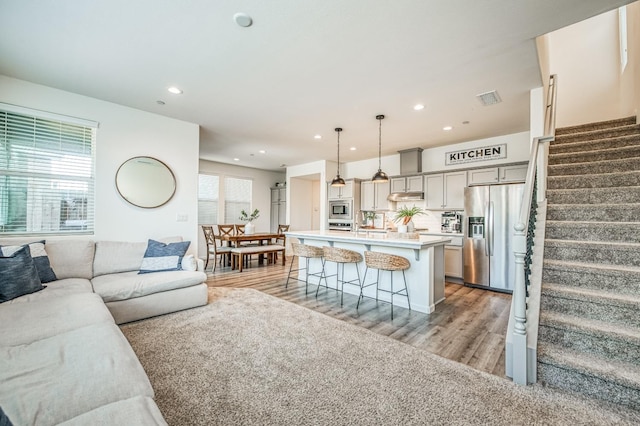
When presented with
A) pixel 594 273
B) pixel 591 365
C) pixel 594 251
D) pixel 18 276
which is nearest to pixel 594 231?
pixel 594 251

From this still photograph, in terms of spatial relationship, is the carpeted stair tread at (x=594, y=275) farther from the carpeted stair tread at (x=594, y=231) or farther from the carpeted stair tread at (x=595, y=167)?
the carpeted stair tread at (x=595, y=167)

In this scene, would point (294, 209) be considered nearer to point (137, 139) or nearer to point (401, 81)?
point (137, 139)

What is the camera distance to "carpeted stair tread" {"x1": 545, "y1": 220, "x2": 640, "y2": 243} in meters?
2.47

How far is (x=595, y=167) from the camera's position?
3.23 metres

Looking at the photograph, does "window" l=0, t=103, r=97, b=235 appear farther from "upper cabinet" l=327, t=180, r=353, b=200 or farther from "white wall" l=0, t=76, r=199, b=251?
"upper cabinet" l=327, t=180, r=353, b=200

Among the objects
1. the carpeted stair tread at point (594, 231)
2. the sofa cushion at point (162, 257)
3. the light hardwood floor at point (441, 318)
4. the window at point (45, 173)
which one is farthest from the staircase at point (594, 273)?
the window at point (45, 173)

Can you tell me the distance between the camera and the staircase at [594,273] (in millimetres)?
1842

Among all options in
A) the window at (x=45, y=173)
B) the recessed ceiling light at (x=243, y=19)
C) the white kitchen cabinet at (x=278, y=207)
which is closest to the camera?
the recessed ceiling light at (x=243, y=19)

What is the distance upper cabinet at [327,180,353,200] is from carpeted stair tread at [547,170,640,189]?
4156 millimetres

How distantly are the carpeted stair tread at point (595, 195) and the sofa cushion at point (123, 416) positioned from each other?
4093mm

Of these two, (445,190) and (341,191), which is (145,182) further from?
(445,190)

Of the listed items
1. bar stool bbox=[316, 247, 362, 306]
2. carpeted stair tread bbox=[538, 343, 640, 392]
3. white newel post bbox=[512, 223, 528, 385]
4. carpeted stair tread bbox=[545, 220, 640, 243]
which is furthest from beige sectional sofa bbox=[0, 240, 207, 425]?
carpeted stair tread bbox=[545, 220, 640, 243]

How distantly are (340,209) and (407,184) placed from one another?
71.6 inches

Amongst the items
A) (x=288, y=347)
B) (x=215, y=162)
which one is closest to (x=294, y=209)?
(x=215, y=162)
